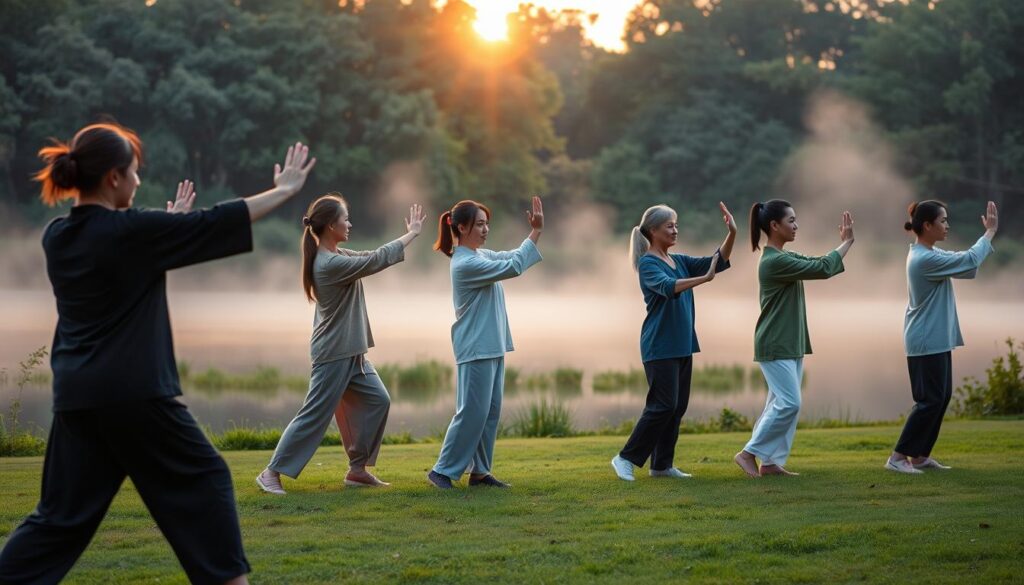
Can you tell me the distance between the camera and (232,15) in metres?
43.7

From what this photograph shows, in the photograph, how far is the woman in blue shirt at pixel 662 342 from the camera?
26.2ft

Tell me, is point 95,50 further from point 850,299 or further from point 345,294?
point 345,294

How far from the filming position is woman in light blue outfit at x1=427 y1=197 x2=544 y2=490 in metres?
7.66

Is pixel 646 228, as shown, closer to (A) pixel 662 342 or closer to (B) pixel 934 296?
(A) pixel 662 342

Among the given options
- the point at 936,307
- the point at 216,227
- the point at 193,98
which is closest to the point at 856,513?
the point at 936,307

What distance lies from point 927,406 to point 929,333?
1.53 feet

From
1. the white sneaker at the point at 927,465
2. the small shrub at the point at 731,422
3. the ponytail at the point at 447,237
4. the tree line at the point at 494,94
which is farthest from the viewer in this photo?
the tree line at the point at 494,94

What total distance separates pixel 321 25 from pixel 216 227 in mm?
41717

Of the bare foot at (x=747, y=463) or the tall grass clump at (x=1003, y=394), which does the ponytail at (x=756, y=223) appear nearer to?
the bare foot at (x=747, y=463)

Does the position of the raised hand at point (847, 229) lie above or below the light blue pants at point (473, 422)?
A: above

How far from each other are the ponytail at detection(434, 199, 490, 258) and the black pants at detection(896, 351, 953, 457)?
293 centimetres

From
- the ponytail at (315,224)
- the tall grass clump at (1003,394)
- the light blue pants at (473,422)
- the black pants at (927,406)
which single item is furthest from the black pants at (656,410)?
the tall grass clump at (1003,394)

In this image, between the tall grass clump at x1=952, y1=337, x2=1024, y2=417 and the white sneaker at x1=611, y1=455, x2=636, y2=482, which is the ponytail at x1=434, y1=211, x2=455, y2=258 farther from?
the tall grass clump at x1=952, y1=337, x2=1024, y2=417

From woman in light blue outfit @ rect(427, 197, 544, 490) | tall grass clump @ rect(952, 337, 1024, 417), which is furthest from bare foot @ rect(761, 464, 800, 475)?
tall grass clump @ rect(952, 337, 1024, 417)
